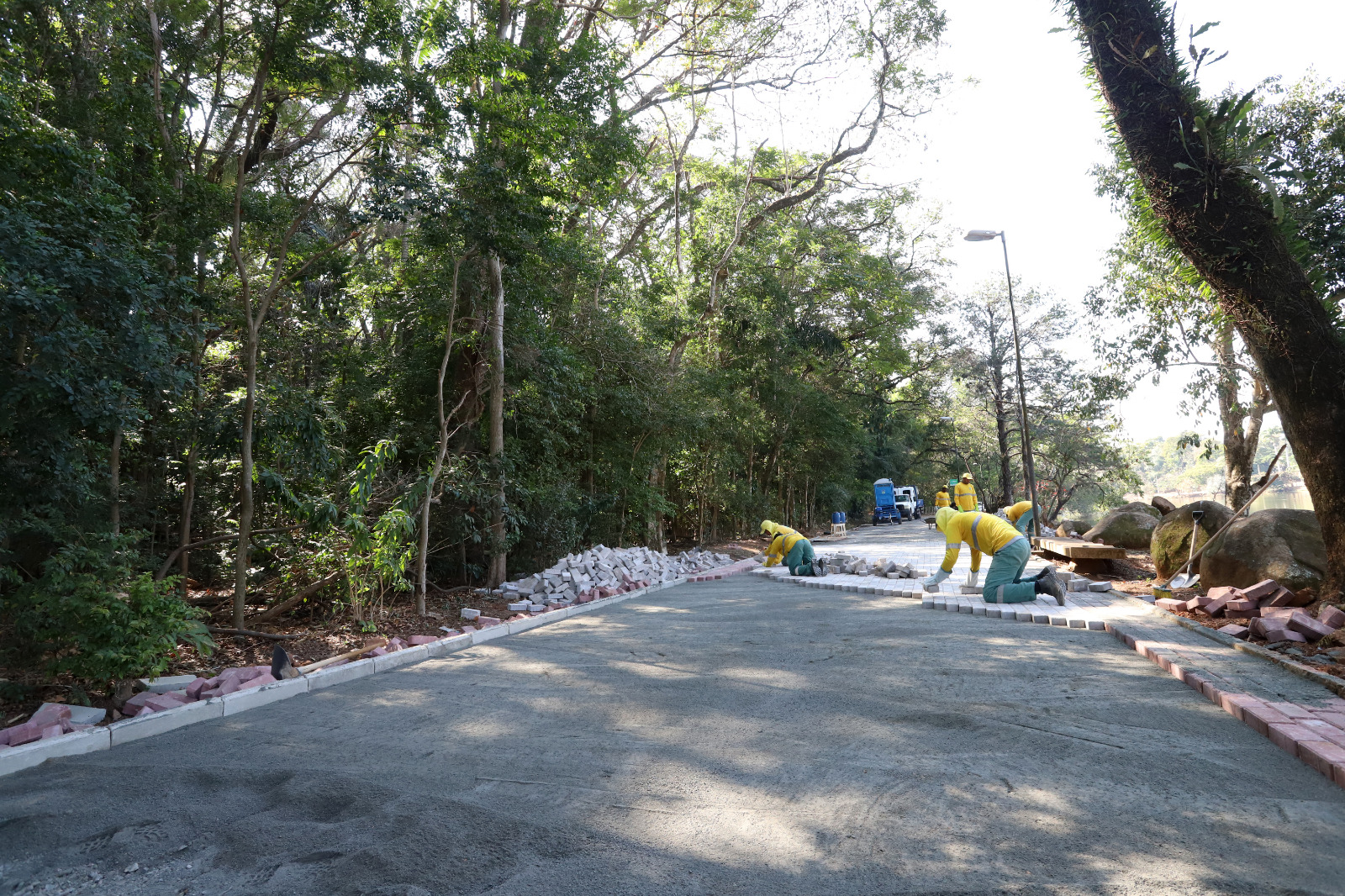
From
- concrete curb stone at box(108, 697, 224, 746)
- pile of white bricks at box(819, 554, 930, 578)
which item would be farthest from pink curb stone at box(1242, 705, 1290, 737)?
pile of white bricks at box(819, 554, 930, 578)

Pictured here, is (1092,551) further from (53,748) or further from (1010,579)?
(53,748)

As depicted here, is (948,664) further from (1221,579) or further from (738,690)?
(1221,579)

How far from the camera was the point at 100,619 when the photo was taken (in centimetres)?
475

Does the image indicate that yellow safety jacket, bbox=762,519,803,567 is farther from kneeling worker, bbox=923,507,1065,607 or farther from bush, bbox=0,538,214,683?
bush, bbox=0,538,214,683

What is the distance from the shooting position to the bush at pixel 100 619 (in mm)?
4754

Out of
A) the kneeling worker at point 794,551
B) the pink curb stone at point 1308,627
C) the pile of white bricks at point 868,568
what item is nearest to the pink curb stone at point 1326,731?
the pink curb stone at point 1308,627

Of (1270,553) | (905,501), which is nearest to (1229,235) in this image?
(1270,553)

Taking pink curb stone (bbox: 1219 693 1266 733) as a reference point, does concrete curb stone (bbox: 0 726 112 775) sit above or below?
below

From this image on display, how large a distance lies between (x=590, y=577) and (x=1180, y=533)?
339 inches

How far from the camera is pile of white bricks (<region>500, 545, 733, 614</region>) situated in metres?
10.3

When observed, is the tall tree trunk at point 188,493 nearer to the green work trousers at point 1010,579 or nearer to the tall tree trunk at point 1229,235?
the green work trousers at point 1010,579

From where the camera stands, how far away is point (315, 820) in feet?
9.89

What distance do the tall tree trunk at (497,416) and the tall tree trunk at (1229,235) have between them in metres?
7.85

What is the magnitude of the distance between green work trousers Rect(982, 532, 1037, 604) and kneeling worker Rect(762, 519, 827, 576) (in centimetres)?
459
